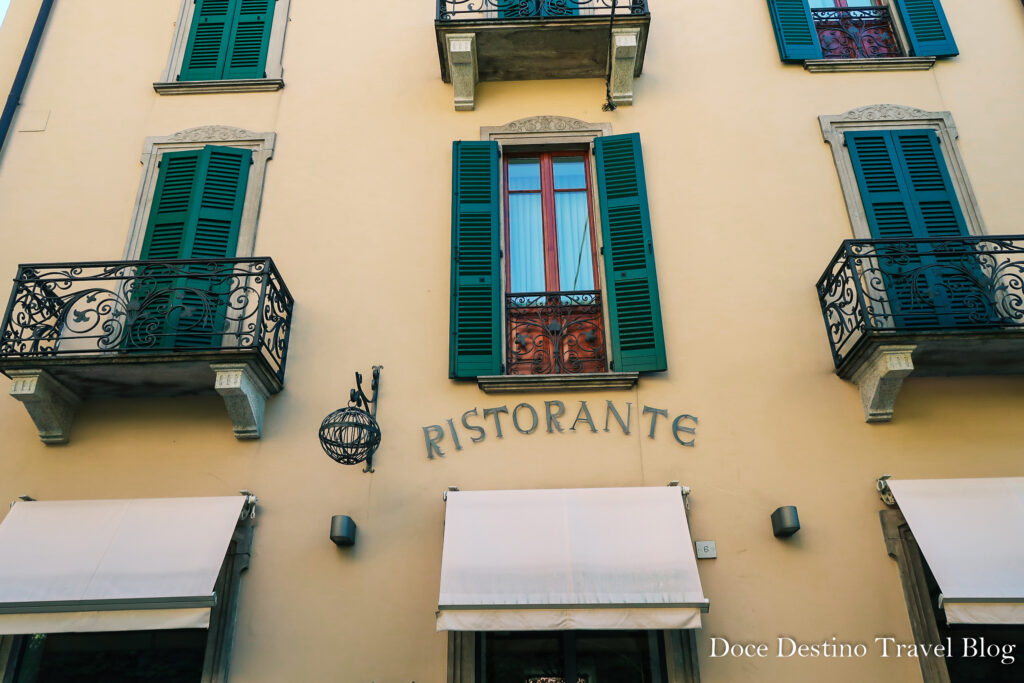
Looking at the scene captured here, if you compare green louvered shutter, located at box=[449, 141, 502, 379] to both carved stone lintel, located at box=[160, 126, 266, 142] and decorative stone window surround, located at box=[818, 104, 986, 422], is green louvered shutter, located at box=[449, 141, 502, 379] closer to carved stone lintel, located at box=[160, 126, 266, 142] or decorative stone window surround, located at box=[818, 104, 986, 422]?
carved stone lintel, located at box=[160, 126, 266, 142]

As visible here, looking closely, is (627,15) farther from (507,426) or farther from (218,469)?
(218,469)

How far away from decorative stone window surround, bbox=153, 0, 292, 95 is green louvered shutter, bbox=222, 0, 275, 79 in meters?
0.06

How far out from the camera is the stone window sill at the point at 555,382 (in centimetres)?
655

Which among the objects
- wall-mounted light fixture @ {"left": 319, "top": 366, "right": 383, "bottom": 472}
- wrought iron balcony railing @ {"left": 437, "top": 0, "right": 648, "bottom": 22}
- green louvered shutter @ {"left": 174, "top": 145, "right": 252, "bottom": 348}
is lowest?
wall-mounted light fixture @ {"left": 319, "top": 366, "right": 383, "bottom": 472}

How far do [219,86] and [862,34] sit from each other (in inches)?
265

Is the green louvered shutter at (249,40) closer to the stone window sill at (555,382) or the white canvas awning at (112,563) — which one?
the stone window sill at (555,382)

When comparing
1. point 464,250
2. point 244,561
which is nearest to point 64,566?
point 244,561

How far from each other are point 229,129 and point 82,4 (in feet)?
9.02

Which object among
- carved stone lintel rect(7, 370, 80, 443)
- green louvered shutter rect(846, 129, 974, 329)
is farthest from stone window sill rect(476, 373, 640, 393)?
carved stone lintel rect(7, 370, 80, 443)

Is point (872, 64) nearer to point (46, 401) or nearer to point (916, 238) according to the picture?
point (916, 238)

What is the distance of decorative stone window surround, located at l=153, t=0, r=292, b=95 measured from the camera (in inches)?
329

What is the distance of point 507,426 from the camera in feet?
21.2

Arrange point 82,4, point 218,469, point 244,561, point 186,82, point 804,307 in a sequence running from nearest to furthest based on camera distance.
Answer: point 244,561 → point 218,469 → point 804,307 → point 186,82 → point 82,4

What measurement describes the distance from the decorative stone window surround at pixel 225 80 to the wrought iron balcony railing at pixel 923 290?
18.8 feet
